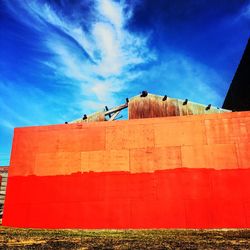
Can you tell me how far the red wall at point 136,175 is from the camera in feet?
33.4

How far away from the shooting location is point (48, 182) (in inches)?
446

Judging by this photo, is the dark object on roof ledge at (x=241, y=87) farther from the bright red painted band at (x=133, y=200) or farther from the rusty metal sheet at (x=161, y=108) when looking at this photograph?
the bright red painted band at (x=133, y=200)

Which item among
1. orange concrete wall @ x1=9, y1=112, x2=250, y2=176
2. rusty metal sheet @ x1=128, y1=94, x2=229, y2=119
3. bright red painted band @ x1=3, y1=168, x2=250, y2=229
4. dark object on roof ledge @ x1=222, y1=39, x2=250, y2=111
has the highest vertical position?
dark object on roof ledge @ x1=222, y1=39, x2=250, y2=111

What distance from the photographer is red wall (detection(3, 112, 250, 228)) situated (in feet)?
33.4

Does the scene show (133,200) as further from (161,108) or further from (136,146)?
(161,108)

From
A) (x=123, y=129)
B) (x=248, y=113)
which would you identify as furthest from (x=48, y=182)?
(x=248, y=113)

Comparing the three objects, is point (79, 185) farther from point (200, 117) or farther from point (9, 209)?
point (200, 117)

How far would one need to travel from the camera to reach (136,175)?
10828 millimetres

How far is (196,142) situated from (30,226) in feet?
24.3

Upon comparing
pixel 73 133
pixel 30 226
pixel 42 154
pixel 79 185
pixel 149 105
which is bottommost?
pixel 30 226

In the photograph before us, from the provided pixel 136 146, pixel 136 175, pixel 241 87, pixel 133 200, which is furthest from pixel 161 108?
pixel 241 87

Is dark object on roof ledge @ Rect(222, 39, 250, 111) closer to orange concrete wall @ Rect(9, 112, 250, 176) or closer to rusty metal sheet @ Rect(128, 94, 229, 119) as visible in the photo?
rusty metal sheet @ Rect(128, 94, 229, 119)

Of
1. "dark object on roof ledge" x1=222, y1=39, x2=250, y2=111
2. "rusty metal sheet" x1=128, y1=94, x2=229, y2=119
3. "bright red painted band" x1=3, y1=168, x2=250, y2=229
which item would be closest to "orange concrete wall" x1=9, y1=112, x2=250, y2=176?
A: "bright red painted band" x1=3, y1=168, x2=250, y2=229

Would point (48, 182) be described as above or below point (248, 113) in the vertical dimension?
below
